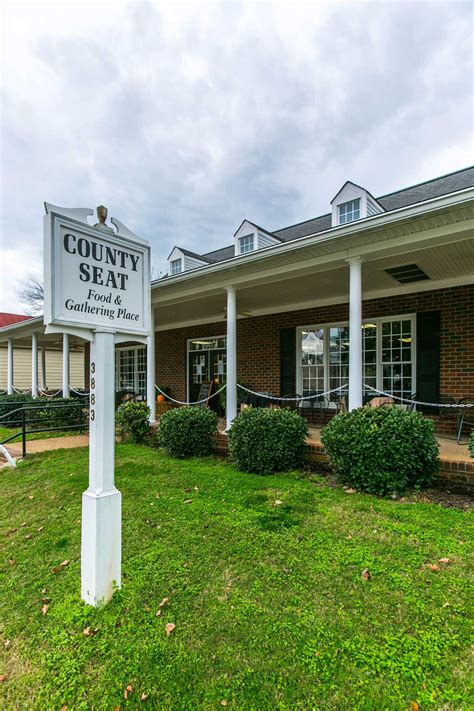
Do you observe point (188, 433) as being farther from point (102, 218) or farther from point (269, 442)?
point (102, 218)

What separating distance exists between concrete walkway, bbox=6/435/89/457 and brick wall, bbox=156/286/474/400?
3.80m

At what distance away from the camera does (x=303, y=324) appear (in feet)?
26.8

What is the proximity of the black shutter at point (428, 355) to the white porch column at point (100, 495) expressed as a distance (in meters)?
5.89

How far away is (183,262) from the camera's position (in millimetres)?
11266

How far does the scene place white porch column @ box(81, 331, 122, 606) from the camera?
7.02ft

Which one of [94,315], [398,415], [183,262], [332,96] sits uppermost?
[332,96]

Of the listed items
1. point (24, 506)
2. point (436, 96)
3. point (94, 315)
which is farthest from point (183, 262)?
point (94, 315)

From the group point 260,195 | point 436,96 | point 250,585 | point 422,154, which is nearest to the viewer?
point 250,585

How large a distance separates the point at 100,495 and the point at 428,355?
6.13m

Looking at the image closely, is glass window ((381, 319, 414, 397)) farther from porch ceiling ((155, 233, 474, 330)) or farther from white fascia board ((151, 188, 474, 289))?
white fascia board ((151, 188, 474, 289))

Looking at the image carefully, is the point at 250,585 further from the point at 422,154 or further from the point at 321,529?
the point at 422,154

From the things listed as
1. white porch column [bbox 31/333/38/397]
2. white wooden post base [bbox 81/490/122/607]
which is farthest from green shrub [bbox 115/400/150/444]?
white porch column [bbox 31/333/38/397]

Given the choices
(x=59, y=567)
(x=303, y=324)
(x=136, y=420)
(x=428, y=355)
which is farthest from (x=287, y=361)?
(x=59, y=567)

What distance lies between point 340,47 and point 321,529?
25.4ft
